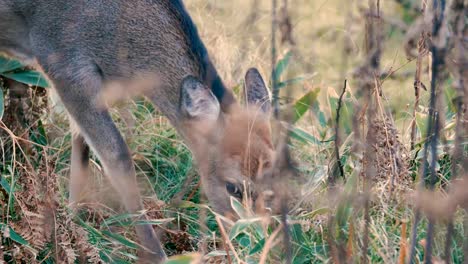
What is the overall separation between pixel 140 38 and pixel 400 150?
1627 mm

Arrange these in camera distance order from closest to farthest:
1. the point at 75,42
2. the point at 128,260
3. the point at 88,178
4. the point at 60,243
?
the point at 60,243 → the point at 128,260 → the point at 75,42 → the point at 88,178

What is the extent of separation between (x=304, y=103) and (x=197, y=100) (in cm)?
137

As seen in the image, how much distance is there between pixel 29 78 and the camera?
5.48 m

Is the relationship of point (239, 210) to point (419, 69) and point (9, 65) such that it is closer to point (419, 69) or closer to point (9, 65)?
point (419, 69)

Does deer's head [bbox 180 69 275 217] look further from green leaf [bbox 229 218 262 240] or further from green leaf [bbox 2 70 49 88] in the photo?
green leaf [bbox 2 70 49 88]

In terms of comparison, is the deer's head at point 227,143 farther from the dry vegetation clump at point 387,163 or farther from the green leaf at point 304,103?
the green leaf at point 304,103

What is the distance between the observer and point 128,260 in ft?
14.7

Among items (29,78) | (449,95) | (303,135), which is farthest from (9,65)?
(449,95)

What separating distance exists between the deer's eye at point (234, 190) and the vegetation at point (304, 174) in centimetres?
20

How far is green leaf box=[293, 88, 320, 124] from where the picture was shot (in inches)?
236

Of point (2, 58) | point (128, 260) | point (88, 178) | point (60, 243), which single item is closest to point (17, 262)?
point (60, 243)

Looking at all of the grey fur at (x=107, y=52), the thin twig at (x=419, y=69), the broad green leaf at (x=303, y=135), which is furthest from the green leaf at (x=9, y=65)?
the thin twig at (x=419, y=69)

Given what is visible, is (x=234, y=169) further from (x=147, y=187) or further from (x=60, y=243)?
(x=60, y=243)

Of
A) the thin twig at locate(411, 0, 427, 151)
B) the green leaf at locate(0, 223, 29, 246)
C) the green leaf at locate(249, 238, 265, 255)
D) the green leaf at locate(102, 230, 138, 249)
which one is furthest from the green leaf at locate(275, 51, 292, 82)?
Result: the green leaf at locate(0, 223, 29, 246)
